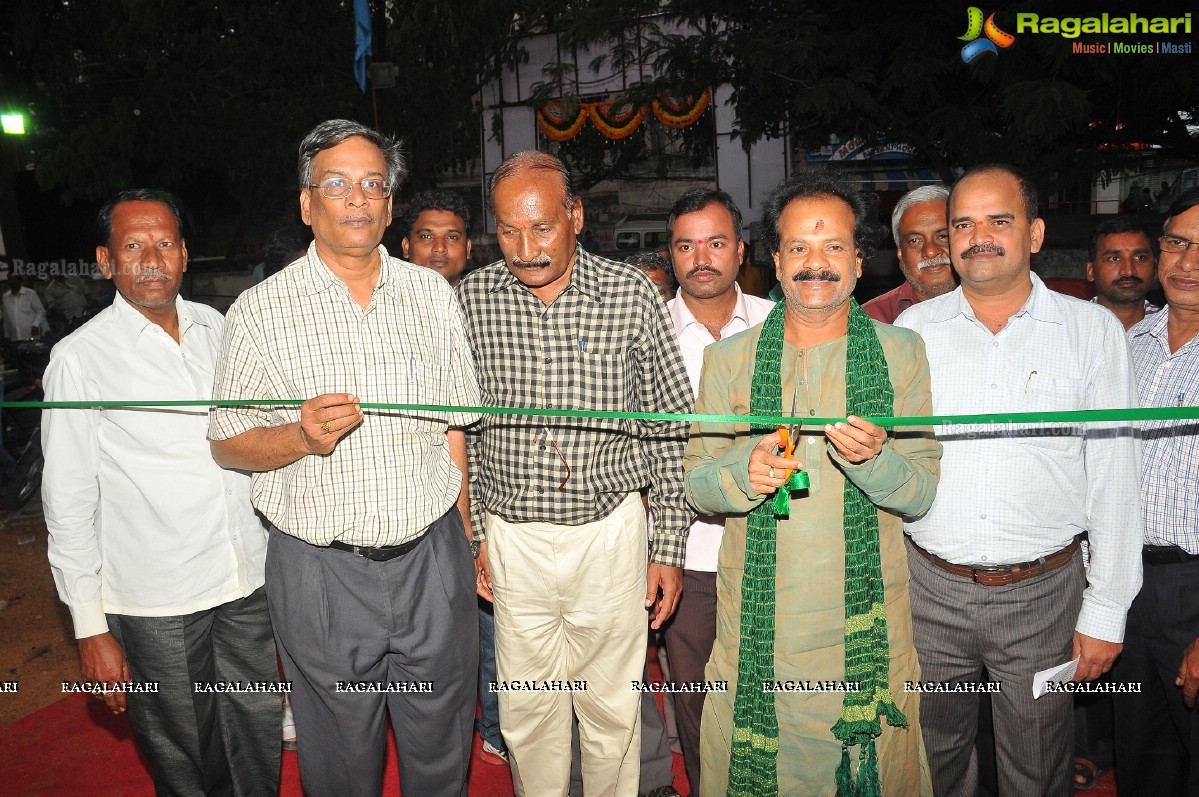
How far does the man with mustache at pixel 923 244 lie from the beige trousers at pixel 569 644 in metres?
1.72

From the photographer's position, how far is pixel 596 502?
2852 mm

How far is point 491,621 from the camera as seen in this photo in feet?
12.2

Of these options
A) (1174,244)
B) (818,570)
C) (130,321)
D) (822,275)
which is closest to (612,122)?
(1174,244)

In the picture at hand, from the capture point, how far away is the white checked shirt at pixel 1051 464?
8.50ft

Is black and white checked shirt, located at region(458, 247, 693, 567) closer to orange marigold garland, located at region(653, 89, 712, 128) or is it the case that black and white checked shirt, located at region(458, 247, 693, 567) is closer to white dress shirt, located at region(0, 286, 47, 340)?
white dress shirt, located at region(0, 286, 47, 340)

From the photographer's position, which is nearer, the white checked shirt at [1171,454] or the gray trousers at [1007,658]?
the gray trousers at [1007,658]

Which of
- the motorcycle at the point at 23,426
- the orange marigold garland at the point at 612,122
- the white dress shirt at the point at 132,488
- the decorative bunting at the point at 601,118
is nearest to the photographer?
the white dress shirt at the point at 132,488

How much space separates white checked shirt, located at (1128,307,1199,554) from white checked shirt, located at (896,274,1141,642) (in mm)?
321

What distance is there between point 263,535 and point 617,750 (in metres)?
1.54

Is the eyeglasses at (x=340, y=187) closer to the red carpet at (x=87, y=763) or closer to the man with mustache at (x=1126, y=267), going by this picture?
the red carpet at (x=87, y=763)

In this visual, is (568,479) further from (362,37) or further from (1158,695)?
(362,37)

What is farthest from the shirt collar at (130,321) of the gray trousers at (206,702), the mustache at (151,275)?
the gray trousers at (206,702)

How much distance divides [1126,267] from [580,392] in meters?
3.00
